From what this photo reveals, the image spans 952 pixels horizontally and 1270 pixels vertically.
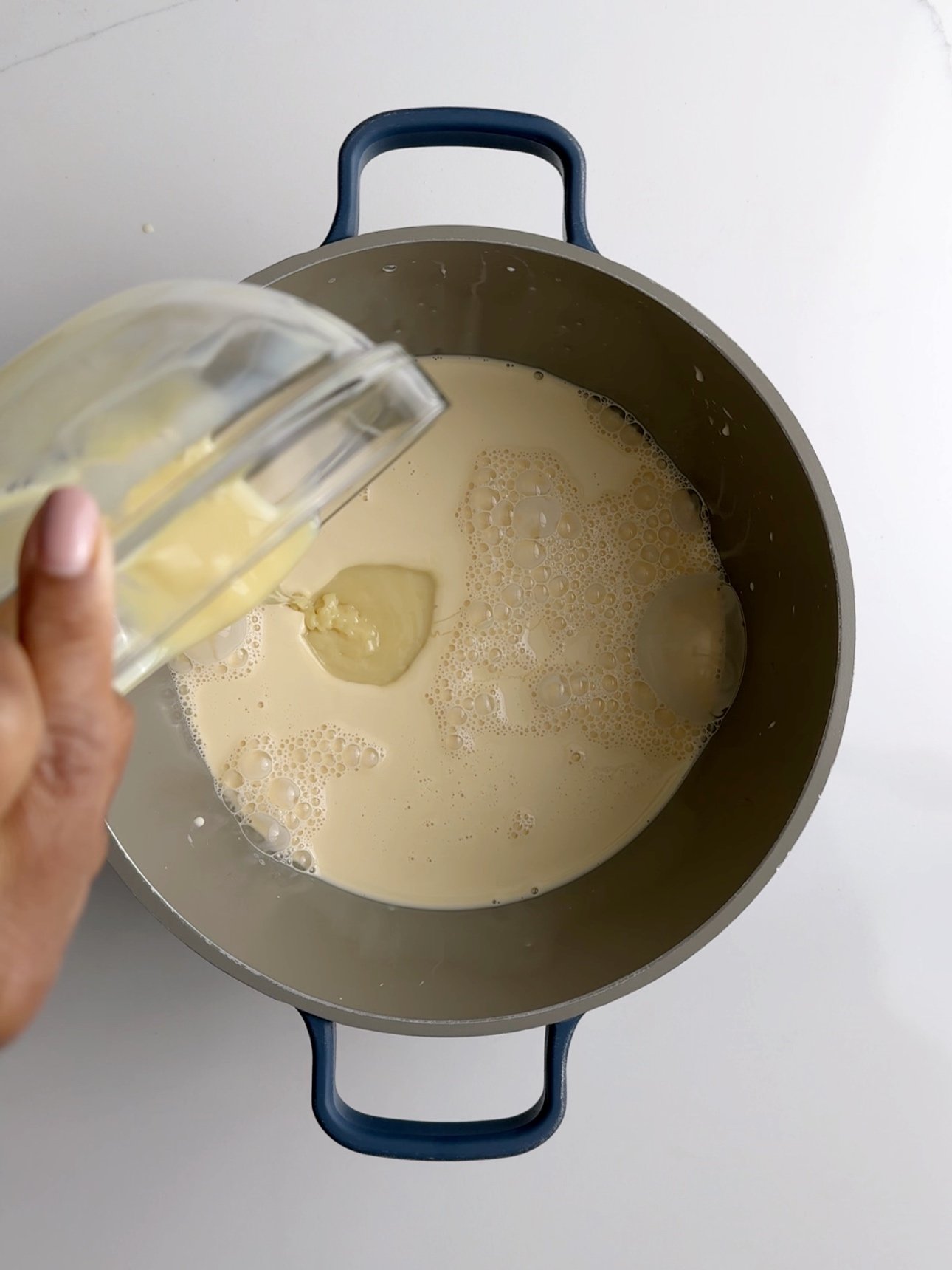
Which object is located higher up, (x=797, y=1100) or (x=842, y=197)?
(x=842, y=197)

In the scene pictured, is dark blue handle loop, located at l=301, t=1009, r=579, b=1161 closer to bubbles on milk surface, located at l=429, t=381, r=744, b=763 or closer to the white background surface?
the white background surface

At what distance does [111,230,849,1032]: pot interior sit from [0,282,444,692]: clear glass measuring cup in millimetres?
222

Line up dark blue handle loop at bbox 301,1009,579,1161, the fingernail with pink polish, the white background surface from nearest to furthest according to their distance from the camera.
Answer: the fingernail with pink polish
dark blue handle loop at bbox 301,1009,579,1161
the white background surface

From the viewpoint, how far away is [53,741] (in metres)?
0.38

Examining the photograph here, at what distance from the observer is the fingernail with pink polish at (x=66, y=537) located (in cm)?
35

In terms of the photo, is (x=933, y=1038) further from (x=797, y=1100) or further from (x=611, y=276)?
(x=611, y=276)

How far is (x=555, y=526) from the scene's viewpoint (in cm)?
92

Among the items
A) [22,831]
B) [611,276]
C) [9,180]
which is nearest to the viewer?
[22,831]

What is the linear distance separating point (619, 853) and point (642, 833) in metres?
0.03

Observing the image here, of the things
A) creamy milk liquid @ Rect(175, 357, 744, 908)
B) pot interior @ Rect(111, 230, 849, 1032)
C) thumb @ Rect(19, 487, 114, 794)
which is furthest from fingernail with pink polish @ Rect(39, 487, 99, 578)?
creamy milk liquid @ Rect(175, 357, 744, 908)

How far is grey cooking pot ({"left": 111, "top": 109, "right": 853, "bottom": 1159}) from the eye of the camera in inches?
27.3

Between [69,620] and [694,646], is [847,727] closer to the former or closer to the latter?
[694,646]

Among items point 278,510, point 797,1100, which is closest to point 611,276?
point 278,510

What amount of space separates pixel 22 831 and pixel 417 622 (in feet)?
1.76
